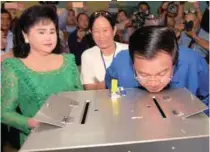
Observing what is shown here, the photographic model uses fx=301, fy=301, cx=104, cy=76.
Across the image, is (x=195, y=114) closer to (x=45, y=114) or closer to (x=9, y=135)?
(x=45, y=114)

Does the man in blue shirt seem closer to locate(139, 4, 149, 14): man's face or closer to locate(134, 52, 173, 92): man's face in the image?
locate(134, 52, 173, 92): man's face

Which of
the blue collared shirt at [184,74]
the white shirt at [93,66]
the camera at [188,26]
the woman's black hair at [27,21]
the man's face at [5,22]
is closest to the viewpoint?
the blue collared shirt at [184,74]

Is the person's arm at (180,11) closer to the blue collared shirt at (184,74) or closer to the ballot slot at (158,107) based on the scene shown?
the blue collared shirt at (184,74)

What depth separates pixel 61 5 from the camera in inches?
70.1

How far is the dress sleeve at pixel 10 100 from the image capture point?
0.86 m

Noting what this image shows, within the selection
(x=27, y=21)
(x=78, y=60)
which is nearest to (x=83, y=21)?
(x=78, y=60)

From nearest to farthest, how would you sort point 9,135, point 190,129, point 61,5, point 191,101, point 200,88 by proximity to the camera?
point 190,129 < point 191,101 < point 200,88 < point 9,135 < point 61,5

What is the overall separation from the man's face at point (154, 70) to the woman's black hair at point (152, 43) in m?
0.01

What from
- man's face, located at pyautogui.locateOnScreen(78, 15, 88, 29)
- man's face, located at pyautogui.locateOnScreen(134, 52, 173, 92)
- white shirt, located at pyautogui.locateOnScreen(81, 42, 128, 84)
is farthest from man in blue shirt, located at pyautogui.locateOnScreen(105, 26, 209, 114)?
man's face, located at pyautogui.locateOnScreen(78, 15, 88, 29)

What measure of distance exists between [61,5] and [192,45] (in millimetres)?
823

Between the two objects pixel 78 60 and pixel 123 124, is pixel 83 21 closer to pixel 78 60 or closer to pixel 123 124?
pixel 78 60

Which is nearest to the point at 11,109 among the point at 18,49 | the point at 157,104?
the point at 18,49

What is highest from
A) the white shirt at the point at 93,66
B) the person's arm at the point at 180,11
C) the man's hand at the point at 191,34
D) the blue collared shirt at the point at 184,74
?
the person's arm at the point at 180,11

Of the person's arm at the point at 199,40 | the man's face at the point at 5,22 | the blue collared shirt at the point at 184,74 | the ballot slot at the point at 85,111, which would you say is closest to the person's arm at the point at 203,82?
the blue collared shirt at the point at 184,74
